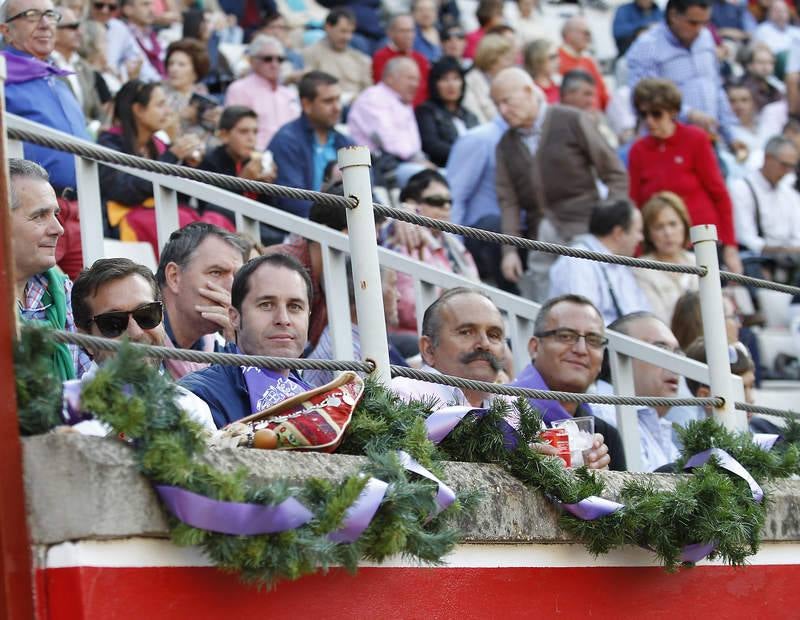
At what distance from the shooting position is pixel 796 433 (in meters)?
5.20

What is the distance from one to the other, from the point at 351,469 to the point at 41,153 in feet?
11.7

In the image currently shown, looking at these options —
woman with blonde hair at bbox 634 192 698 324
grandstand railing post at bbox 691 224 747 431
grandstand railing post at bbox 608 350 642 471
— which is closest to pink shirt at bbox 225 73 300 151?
woman with blonde hair at bbox 634 192 698 324

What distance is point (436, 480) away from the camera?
3.61m

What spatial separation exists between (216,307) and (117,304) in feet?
2.71

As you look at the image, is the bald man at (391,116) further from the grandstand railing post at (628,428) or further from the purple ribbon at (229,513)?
the purple ribbon at (229,513)

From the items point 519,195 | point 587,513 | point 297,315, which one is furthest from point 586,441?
point 519,195

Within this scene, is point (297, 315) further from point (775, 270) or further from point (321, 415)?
point (775, 270)

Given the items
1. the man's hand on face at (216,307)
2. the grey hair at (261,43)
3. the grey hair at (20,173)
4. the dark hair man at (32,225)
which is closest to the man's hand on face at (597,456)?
the man's hand on face at (216,307)

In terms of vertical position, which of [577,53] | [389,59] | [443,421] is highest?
[577,53]

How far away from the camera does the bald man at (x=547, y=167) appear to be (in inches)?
388

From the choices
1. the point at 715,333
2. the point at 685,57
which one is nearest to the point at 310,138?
the point at 715,333

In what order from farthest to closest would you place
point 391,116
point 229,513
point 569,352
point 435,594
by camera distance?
point 391,116, point 569,352, point 435,594, point 229,513

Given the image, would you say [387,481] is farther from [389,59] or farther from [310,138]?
[389,59]

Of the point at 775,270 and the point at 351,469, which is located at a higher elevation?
the point at 775,270
